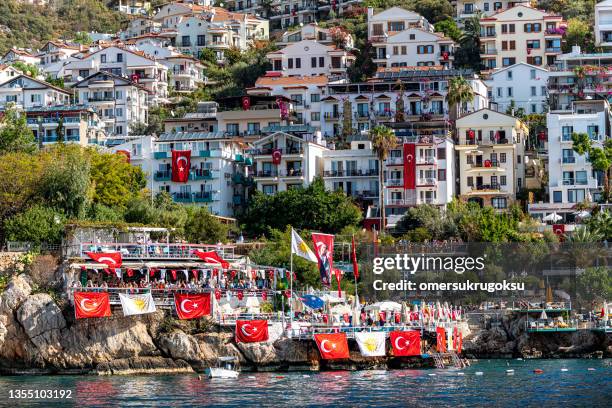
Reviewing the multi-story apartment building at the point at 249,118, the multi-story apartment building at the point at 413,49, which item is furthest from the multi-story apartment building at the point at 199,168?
the multi-story apartment building at the point at 413,49

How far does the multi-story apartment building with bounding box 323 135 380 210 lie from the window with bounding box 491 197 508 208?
9.45 m

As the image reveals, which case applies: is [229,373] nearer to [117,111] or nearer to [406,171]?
[406,171]

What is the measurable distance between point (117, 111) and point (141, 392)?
75.1 m

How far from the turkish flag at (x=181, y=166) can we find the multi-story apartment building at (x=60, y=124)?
1108 cm

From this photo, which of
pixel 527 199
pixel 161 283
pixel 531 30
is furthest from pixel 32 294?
pixel 531 30

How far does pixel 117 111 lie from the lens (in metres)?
145

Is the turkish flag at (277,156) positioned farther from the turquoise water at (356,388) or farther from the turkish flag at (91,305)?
the turquoise water at (356,388)

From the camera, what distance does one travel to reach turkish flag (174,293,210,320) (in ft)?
284

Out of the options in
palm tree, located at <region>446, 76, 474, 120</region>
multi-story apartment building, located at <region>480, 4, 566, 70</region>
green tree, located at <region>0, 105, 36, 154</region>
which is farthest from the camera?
multi-story apartment building, located at <region>480, 4, 566, 70</region>

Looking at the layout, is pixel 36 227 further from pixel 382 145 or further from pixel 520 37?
pixel 520 37

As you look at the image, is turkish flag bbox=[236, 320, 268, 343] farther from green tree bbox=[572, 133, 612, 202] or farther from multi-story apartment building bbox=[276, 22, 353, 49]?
multi-story apartment building bbox=[276, 22, 353, 49]

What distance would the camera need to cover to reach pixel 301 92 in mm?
Result: 138875

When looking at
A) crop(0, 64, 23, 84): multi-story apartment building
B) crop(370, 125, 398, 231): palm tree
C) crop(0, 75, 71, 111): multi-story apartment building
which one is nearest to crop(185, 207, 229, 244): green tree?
crop(370, 125, 398, 231): palm tree

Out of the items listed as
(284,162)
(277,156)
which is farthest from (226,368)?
(284,162)
